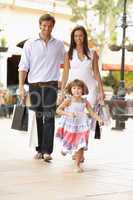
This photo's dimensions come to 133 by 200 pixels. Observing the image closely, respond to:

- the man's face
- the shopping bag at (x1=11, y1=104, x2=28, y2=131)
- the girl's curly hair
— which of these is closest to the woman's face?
the man's face

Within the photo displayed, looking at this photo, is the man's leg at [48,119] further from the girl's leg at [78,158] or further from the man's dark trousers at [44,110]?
the girl's leg at [78,158]

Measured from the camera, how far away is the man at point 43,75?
1020 cm

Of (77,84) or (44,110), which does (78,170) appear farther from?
(44,110)

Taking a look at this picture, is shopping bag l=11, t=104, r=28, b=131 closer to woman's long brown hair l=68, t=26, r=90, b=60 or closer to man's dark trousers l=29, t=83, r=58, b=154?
man's dark trousers l=29, t=83, r=58, b=154

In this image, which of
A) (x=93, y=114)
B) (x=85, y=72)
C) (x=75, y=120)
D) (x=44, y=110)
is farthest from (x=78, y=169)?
(x=85, y=72)

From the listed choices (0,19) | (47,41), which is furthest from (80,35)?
(0,19)

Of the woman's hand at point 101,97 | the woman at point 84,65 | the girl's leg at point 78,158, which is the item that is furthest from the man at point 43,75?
the girl's leg at point 78,158

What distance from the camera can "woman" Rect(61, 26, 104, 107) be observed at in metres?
9.95

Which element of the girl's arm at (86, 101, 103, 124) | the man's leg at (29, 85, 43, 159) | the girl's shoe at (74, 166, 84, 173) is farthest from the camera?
the man's leg at (29, 85, 43, 159)

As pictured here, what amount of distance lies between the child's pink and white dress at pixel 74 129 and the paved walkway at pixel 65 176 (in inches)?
12.6

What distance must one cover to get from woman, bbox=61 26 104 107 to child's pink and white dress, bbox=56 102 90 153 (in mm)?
387

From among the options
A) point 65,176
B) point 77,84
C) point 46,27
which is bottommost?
point 65,176

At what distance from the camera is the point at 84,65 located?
393 inches

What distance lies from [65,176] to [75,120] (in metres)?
1.10
